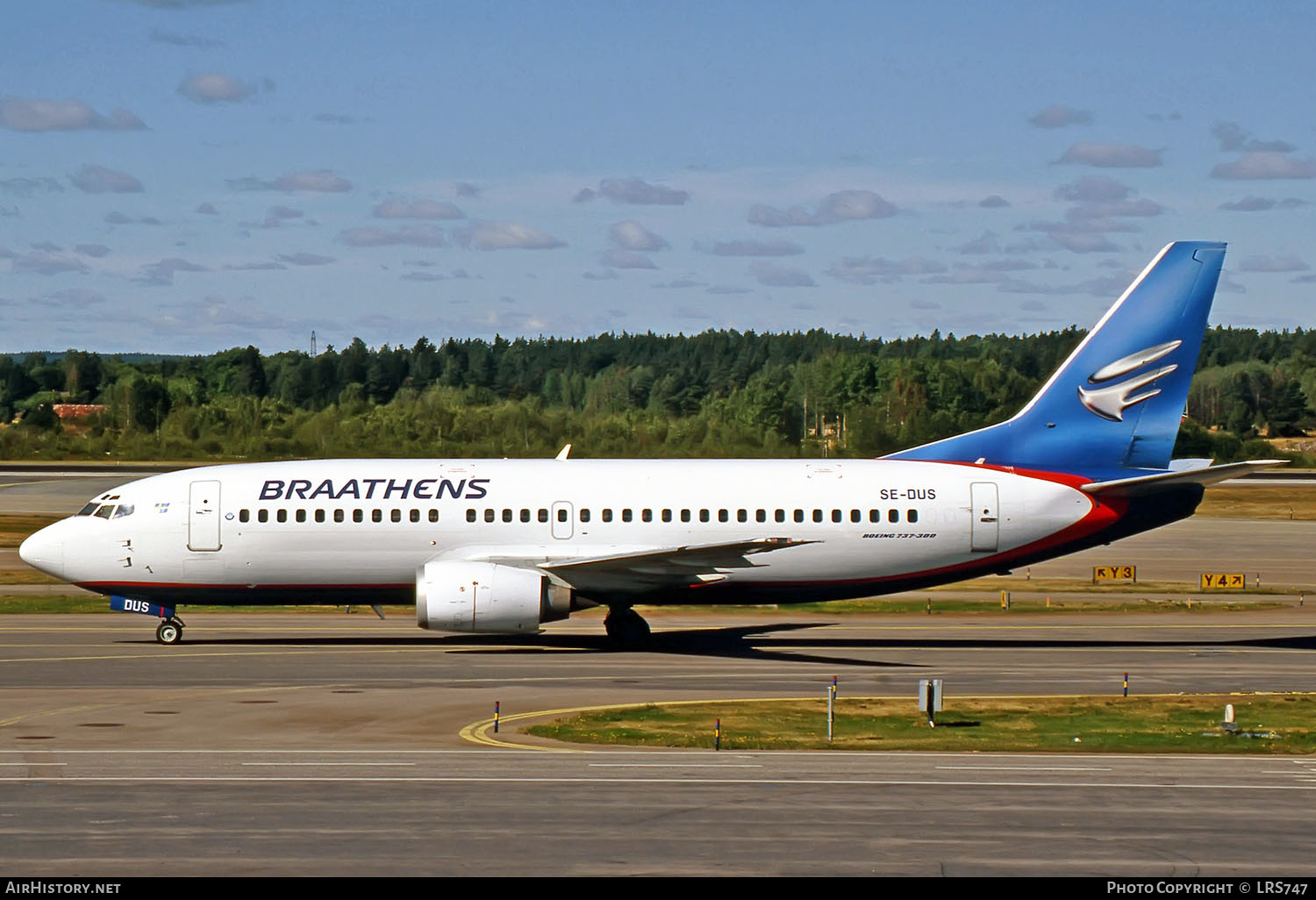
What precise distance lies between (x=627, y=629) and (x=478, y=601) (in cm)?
506

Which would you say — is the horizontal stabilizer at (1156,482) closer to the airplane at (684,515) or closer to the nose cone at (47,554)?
the airplane at (684,515)

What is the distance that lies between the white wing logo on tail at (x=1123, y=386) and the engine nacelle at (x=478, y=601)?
1652 centimetres

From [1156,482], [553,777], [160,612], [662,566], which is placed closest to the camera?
[553,777]

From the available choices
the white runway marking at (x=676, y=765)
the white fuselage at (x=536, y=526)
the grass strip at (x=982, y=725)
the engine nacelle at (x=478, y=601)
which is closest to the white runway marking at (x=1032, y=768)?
the grass strip at (x=982, y=725)

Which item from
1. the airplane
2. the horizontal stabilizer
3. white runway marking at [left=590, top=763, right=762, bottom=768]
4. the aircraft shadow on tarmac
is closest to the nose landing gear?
the airplane

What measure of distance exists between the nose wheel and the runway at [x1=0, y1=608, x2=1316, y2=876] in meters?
0.74

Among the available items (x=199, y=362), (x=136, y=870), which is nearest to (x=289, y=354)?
(x=199, y=362)

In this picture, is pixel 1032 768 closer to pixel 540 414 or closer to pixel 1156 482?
pixel 1156 482

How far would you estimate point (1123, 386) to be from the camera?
43.0 m

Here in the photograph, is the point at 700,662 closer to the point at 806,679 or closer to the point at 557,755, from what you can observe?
the point at 806,679

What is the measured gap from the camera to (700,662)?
39.3 metres

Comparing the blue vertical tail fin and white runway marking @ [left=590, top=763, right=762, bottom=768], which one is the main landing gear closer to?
the blue vertical tail fin

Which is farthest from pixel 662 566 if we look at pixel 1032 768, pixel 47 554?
pixel 47 554

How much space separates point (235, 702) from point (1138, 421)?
25675 mm
